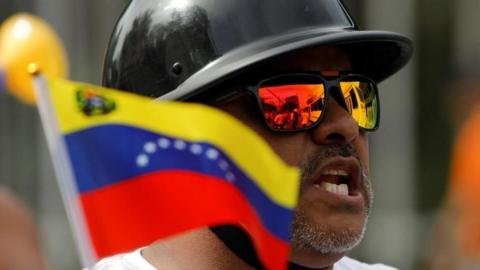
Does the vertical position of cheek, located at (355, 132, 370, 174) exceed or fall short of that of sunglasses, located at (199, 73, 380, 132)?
it falls short

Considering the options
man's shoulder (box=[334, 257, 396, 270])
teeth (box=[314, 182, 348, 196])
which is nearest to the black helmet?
teeth (box=[314, 182, 348, 196])

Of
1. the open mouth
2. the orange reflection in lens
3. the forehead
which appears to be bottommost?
the open mouth

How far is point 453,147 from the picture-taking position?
9.88 m

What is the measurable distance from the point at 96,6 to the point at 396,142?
7.05ft

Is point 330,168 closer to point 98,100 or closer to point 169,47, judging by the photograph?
point 169,47

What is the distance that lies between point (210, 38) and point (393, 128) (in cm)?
594

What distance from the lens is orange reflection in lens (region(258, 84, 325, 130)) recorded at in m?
4.10

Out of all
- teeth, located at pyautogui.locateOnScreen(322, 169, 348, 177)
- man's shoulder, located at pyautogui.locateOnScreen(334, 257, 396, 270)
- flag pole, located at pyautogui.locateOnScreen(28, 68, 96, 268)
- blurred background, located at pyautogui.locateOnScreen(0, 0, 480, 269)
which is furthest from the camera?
blurred background, located at pyautogui.locateOnScreen(0, 0, 480, 269)

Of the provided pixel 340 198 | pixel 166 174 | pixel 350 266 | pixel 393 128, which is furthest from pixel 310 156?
pixel 393 128

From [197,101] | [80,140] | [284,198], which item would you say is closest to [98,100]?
[80,140]

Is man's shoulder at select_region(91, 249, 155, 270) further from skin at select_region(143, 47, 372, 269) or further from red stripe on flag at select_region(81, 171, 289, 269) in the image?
red stripe on flag at select_region(81, 171, 289, 269)

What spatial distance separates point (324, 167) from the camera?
4098 mm

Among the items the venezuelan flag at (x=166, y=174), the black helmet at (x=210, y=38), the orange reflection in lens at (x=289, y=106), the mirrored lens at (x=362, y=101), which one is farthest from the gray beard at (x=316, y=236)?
the venezuelan flag at (x=166, y=174)

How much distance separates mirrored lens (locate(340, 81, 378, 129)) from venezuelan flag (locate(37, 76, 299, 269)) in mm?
809
